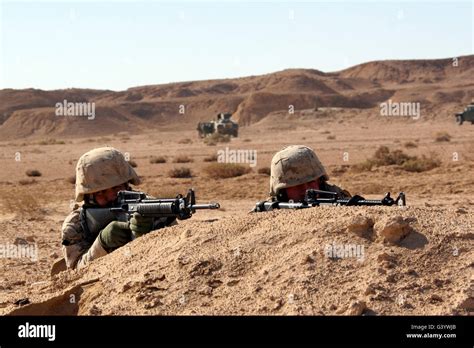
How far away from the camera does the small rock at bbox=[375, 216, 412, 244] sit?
4973 millimetres

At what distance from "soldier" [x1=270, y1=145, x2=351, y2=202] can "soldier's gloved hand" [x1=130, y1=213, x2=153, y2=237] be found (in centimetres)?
121

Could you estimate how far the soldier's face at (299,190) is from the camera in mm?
6871

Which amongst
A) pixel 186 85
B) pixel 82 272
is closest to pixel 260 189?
pixel 82 272

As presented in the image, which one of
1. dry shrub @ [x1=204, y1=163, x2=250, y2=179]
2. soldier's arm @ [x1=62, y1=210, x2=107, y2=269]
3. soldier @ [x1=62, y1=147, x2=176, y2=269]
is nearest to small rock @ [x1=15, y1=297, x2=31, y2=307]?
soldier @ [x1=62, y1=147, x2=176, y2=269]

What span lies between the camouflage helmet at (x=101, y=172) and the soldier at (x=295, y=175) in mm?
1174

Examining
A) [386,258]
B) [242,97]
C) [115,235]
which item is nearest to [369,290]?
[386,258]

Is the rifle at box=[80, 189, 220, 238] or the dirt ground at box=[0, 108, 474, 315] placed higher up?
the rifle at box=[80, 189, 220, 238]

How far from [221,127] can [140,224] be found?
40.8m

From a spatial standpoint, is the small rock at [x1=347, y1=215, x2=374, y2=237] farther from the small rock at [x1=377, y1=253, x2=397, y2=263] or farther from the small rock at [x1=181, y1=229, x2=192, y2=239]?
the small rock at [x1=181, y1=229, x2=192, y2=239]

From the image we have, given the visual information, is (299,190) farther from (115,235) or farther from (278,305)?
(278,305)

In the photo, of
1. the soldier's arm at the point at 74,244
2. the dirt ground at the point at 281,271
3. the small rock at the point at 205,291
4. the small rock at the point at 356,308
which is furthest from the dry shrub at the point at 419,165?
the small rock at the point at 356,308

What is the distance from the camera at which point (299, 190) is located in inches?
272
